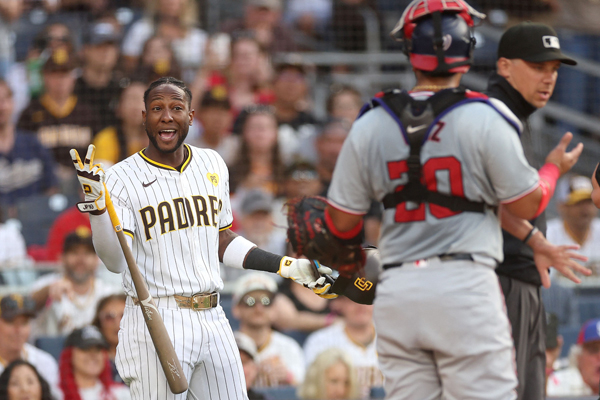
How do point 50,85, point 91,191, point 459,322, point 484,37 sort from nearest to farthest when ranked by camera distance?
point 459,322 → point 91,191 → point 50,85 → point 484,37

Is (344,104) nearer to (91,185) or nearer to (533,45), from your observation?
(533,45)

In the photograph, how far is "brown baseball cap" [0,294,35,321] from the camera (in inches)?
217

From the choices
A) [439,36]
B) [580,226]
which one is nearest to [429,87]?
[439,36]

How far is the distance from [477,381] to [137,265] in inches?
53.6

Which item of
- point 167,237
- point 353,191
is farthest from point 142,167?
point 353,191

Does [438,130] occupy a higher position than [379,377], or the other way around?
[438,130]

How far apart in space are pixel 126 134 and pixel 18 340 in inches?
94.0

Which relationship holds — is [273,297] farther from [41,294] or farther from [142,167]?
[142,167]

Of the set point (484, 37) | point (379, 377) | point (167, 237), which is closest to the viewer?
point (167, 237)

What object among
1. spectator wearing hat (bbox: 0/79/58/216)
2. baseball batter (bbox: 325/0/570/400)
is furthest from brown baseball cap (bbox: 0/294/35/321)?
baseball batter (bbox: 325/0/570/400)

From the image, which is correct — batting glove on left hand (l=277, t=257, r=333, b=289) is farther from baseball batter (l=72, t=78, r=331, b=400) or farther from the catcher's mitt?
the catcher's mitt

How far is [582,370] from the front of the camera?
17.3ft

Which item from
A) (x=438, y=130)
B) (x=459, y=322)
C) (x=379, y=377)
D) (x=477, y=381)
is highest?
(x=438, y=130)

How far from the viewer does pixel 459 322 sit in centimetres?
251
